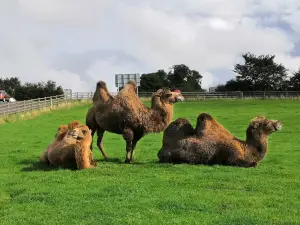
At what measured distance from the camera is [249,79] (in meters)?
88.8

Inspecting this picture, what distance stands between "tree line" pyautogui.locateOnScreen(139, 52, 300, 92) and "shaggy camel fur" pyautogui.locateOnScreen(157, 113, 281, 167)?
75.4 metres

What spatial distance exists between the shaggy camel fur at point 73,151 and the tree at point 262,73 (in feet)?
255

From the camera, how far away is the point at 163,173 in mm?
10617

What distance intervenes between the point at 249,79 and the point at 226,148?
79.2 metres

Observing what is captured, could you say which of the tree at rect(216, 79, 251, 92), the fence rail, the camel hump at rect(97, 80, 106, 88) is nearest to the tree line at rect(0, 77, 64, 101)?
the fence rail

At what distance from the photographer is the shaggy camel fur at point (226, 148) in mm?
11602

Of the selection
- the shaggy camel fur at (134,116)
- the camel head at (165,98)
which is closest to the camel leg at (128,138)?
the shaggy camel fur at (134,116)

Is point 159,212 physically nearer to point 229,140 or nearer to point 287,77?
point 229,140

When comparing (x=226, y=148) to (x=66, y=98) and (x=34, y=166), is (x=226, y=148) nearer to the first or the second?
(x=34, y=166)

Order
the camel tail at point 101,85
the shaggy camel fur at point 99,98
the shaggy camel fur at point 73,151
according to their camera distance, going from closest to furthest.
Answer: the shaggy camel fur at point 73,151 < the shaggy camel fur at point 99,98 < the camel tail at point 101,85

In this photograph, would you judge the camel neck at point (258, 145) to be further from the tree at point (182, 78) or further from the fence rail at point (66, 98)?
the tree at point (182, 78)

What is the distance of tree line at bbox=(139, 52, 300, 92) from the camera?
284ft

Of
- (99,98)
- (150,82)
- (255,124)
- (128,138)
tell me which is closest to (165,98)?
(128,138)

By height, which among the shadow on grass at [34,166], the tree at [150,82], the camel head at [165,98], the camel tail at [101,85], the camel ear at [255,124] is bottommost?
the shadow on grass at [34,166]
